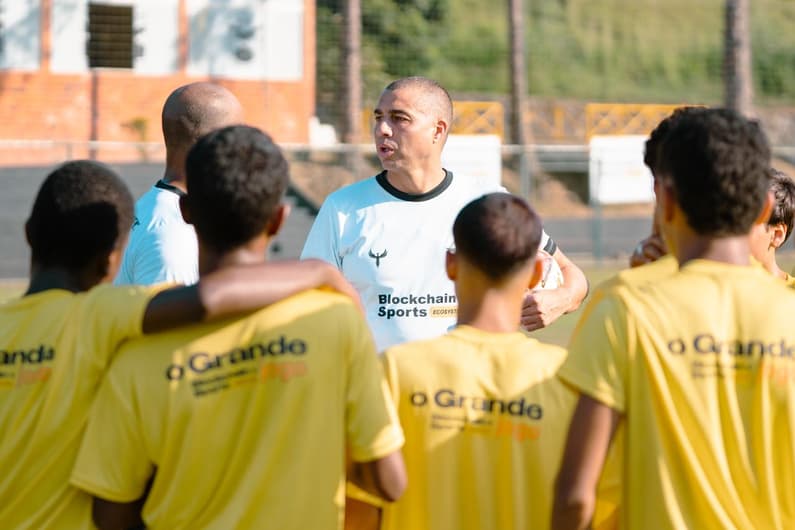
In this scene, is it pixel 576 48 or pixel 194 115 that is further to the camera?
pixel 576 48

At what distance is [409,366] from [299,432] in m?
0.33

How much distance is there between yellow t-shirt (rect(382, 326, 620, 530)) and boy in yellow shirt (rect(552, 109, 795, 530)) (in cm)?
14

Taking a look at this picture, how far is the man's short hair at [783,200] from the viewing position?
433cm

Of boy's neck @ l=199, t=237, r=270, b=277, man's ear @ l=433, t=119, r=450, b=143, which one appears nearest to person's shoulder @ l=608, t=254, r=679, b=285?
boy's neck @ l=199, t=237, r=270, b=277

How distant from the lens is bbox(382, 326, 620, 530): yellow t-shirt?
2.95 metres

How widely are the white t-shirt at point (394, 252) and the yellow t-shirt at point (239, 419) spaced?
1.97m

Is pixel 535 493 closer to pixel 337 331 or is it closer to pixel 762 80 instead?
pixel 337 331

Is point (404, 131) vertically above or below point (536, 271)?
above

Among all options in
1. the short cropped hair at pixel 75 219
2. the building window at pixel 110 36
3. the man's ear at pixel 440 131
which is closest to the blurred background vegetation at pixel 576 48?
the building window at pixel 110 36

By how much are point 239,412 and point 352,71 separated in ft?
84.5

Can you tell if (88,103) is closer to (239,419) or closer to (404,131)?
(404,131)

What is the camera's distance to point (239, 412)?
285cm

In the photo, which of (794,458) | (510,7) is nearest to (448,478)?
(794,458)

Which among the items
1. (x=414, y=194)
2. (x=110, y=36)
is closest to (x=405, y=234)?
(x=414, y=194)
